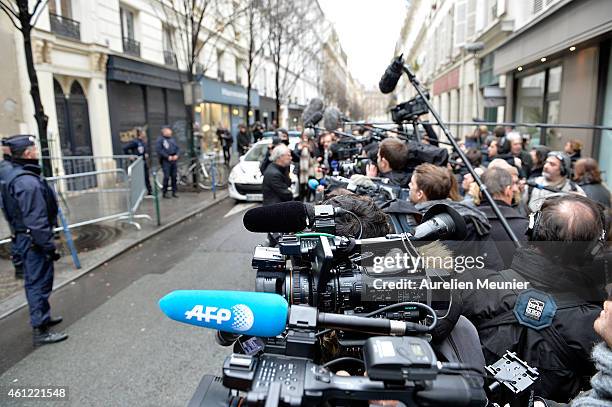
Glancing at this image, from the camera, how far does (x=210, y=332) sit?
4270mm

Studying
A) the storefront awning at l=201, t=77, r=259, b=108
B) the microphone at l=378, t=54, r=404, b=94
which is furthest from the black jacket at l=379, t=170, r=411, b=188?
the storefront awning at l=201, t=77, r=259, b=108

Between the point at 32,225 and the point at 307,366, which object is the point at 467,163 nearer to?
the point at 307,366

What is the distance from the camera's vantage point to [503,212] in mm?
2902

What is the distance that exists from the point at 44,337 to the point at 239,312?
13.1ft

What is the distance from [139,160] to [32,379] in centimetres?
613

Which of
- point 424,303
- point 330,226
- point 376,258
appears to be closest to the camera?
point 424,303

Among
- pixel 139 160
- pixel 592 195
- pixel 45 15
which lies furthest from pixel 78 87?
pixel 592 195

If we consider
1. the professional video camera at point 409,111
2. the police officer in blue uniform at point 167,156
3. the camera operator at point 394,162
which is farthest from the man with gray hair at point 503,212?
the police officer in blue uniform at point 167,156

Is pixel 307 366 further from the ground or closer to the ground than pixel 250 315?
closer to the ground

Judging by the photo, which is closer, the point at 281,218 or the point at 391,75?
the point at 281,218

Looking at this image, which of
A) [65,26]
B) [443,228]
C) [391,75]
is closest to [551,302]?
[443,228]

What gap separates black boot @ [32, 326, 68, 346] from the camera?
404 centimetres

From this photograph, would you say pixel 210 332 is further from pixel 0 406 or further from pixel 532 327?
pixel 532 327

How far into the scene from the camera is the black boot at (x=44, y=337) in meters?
4.04
